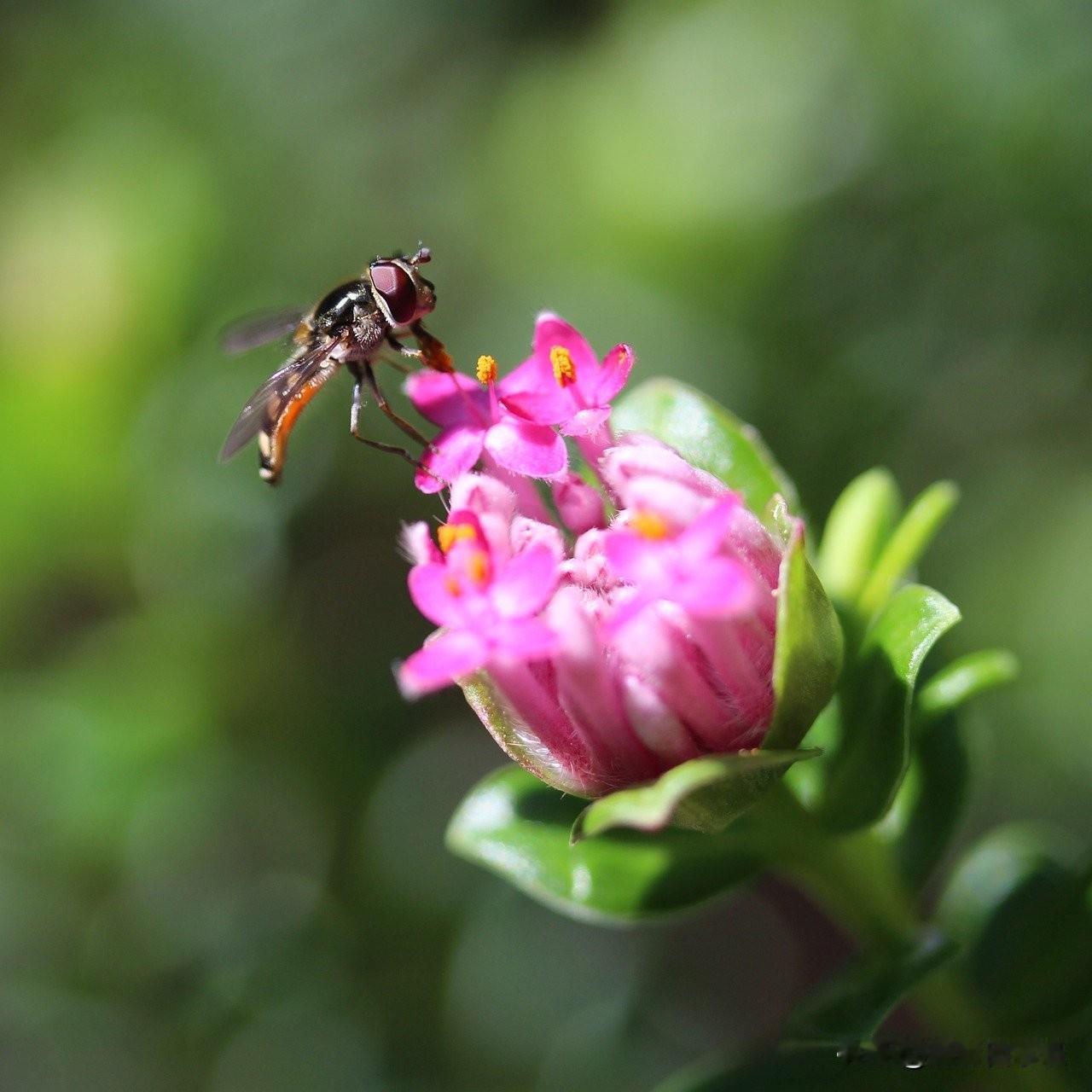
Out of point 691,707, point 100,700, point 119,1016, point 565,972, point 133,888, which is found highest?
point 100,700

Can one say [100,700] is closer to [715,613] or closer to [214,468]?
[214,468]

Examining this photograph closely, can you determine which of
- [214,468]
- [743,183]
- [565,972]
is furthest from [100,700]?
[743,183]

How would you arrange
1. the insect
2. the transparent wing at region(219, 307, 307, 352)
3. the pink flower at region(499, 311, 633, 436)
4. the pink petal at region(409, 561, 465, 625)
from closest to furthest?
the pink petal at region(409, 561, 465, 625) < the pink flower at region(499, 311, 633, 436) < the insect < the transparent wing at region(219, 307, 307, 352)

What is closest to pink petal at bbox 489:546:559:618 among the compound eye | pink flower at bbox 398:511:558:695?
pink flower at bbox 398:511:558:695

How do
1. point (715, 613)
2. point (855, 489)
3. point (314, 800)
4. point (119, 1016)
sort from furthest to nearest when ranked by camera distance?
point (314, 800) < point (119, 1016) < point (855, 489) < point (715, 613)

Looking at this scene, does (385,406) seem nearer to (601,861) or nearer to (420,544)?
(420,544)

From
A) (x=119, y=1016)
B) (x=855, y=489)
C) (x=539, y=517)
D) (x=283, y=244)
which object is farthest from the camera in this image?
(x=283, y=244)

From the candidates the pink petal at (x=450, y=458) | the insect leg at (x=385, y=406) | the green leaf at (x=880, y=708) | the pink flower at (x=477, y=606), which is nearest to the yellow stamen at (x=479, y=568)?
the pink flower at (x=477, y=606)

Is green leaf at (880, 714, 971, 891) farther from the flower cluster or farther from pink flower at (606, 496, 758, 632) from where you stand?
pink flower at (606, 496, 758, 632)
